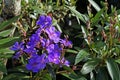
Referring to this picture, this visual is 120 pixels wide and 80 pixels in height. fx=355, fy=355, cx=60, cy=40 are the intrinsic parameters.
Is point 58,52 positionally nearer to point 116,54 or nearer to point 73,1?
point 116,54

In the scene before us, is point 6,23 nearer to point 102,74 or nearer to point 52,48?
point 52,48

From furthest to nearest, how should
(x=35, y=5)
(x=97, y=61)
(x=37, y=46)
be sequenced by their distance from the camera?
(x=35, y=5) < (x=97, y=61) < (x=37, y=46)

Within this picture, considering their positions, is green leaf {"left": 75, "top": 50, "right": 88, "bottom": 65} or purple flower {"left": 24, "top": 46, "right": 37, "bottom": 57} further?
green leaf {"left": 75, "top": 50, "right": 88, "bottom": 65}

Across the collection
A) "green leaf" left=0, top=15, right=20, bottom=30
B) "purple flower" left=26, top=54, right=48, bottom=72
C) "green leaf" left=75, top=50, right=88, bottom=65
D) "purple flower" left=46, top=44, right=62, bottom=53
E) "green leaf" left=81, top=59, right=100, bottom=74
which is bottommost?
"green leaf" left=81, top=59, right=100, bottom=74

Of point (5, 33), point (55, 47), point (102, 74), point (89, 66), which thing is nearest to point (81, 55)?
point (89, 66)

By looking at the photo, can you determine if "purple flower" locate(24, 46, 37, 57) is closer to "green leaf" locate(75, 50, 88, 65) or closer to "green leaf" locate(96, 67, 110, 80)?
"green leaf" locate(75, 50, 88, 65)

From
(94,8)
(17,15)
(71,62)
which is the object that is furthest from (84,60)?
(94,8)

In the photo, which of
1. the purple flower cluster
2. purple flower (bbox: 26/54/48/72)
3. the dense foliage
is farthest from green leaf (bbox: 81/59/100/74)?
purple flower (bbox: 26/54/48/72)

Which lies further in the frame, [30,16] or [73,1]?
[73,1]
